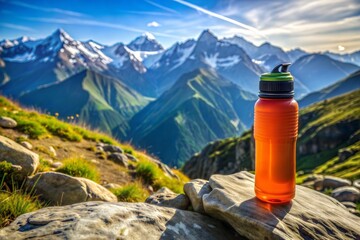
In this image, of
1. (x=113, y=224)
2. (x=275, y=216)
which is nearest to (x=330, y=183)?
(x=275, y=216)

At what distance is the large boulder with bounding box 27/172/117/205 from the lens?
6613 mm

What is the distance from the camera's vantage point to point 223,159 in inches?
5310

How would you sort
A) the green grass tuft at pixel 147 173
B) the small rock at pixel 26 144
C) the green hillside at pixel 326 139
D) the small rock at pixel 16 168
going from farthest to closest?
the green hillside at pixel 326 139
the green grass tuft at pixel 147 173
the small rock at pixel 26 144
the small rock at pixel 16 168

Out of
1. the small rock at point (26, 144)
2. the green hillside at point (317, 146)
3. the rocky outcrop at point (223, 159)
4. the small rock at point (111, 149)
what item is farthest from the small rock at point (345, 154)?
the small rock at point (26, 144)

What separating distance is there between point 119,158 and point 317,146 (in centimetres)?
10271

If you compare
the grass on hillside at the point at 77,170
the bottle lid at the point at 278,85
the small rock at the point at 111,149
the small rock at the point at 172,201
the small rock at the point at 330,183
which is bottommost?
the small rock at the point at 330,183

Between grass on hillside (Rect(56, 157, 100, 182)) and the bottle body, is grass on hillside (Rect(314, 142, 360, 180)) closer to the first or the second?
grass on hillside (Rect(56, 157, 100, 182))

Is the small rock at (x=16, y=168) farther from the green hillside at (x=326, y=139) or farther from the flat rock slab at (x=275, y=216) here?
the green hillside at (x=326, y=139)

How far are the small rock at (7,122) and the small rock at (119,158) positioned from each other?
3926 mm

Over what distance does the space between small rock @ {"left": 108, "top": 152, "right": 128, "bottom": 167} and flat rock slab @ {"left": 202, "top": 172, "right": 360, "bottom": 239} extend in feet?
24.3

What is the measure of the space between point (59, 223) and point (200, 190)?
2.73 metres

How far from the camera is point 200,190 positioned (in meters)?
5.68

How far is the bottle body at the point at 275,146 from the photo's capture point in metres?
4.44

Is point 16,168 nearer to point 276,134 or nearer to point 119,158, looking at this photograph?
point 119,158
